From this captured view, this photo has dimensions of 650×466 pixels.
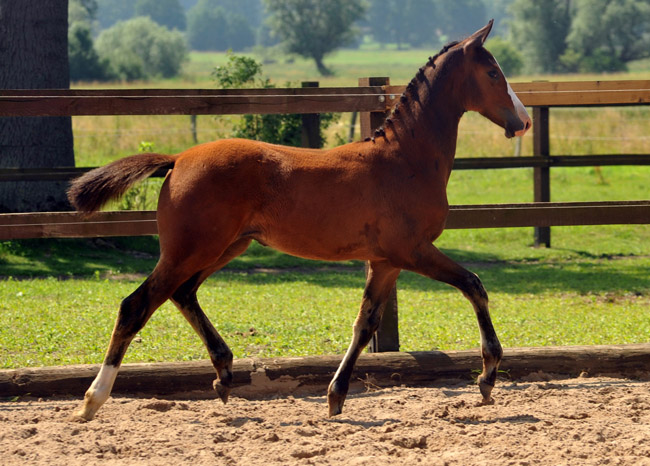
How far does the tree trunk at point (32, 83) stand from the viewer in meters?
10.9

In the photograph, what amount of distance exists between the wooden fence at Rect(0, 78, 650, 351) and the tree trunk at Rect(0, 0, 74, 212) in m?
5.91

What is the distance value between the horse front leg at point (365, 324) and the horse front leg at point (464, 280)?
0.29 meters

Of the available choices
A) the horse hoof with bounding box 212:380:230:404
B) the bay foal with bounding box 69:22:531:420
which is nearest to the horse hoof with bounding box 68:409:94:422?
the bay foal with bounding box 69:22:531:420

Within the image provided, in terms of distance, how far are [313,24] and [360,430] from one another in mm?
84502

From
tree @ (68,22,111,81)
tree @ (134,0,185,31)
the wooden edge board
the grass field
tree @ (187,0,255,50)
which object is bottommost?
the grass field

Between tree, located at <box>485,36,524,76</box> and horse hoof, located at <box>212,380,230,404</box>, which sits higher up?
tree, located at <box>485,36,524,76</box>

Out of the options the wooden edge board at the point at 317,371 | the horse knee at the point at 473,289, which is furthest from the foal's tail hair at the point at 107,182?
the horse knee at the point at 473,289

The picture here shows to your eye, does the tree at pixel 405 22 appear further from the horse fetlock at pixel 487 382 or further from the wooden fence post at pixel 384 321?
the horse fetlock at pixel 487 382

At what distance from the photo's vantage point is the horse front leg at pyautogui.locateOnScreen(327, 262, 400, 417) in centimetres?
472

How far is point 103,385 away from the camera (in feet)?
14.7

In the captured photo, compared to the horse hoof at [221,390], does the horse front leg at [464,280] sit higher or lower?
higher

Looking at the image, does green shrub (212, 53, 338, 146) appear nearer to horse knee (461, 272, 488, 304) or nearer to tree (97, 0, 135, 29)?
horse knee (461, 272, 488, 304)

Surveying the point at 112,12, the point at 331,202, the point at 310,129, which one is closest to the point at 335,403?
→ the point at 331,202

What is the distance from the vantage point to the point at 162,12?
173 meters
